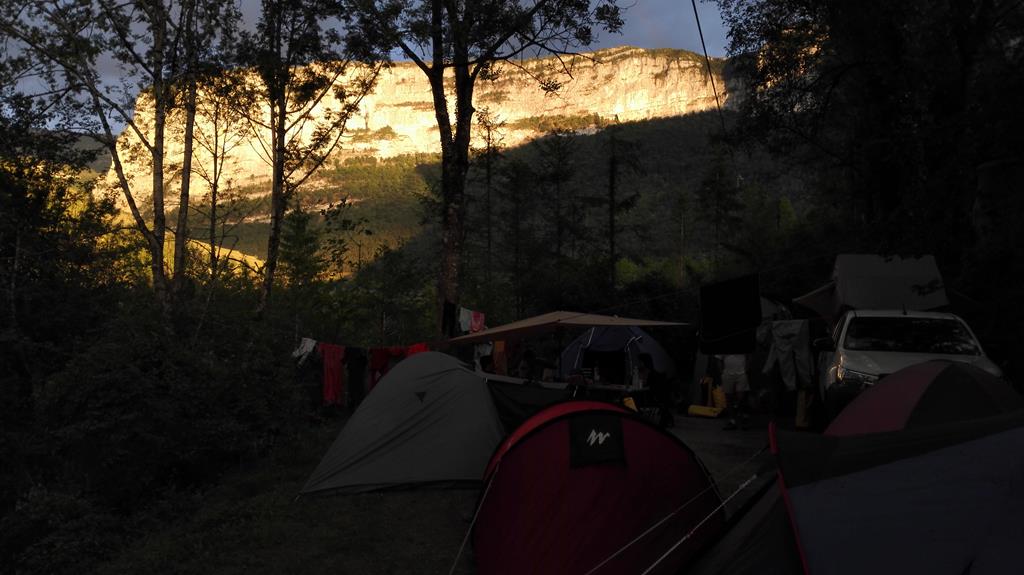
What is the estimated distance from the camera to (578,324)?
11.1 metres

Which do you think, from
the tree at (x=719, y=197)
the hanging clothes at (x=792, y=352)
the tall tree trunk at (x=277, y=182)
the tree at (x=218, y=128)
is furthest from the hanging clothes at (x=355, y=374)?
A: the tree at (x=719, y=197)

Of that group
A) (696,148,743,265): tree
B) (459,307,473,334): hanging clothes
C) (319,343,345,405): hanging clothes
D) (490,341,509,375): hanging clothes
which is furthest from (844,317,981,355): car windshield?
(696,148,743,265): tree

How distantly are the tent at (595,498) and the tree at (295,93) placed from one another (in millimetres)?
17388

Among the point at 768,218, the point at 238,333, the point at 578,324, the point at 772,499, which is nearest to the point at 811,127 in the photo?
the point at 578,324

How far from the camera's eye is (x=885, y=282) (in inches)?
550

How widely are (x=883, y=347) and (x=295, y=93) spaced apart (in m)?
21.0

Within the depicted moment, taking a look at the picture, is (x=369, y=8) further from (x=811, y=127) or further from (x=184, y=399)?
(x=811, y=127)

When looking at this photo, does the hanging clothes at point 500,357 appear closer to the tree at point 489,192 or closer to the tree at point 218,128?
the tree at point 218,128

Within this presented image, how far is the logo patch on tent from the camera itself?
5.87m

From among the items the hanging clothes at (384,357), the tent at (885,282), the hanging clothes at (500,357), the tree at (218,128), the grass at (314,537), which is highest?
the tree at (218,128)

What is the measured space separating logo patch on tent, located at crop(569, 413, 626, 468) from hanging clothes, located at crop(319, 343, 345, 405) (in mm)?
12340

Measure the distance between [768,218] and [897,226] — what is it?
48.1 metres

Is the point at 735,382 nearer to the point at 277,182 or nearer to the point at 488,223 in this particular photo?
the point at 277,182

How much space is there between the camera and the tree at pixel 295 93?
24125 millimetres
